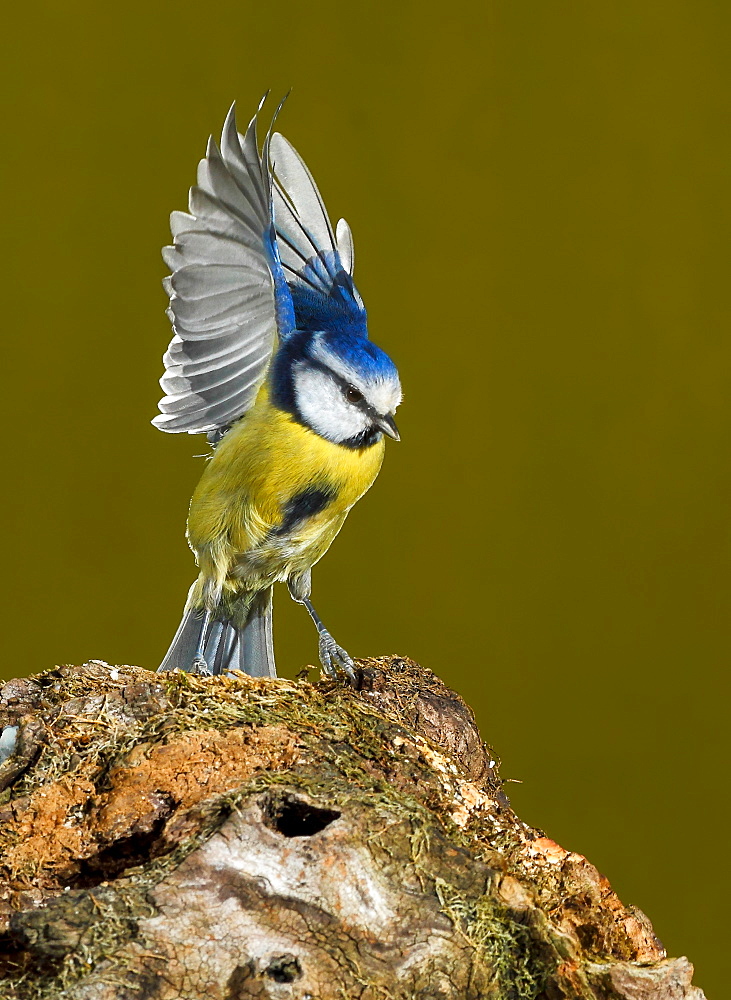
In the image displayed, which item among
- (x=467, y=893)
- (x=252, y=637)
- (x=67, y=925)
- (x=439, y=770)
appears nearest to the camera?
(x=67, y=925)

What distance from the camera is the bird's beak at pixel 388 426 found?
174cm

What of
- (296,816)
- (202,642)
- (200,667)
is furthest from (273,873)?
(202,642)

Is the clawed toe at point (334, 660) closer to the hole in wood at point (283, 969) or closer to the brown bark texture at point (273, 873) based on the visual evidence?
the brown bark texture at point (273, 873)

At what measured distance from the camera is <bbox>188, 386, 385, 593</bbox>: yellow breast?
5.82 ft

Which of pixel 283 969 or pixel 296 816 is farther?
pixel 296 816

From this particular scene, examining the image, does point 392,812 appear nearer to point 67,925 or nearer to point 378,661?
point 67,925

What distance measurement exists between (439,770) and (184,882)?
38cm

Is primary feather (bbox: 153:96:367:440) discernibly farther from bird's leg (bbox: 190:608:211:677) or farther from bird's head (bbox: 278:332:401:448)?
bird's leg (bbox: 190:608:211:677)

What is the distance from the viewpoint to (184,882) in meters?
1.03

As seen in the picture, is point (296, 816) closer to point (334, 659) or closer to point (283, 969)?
point (283, 969)

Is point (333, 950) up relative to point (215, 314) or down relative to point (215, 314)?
down

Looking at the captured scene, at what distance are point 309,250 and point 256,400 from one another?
1.26 feet

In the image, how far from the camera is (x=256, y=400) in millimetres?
1868

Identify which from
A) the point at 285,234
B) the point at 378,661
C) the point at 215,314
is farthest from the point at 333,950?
the point at 285,234
